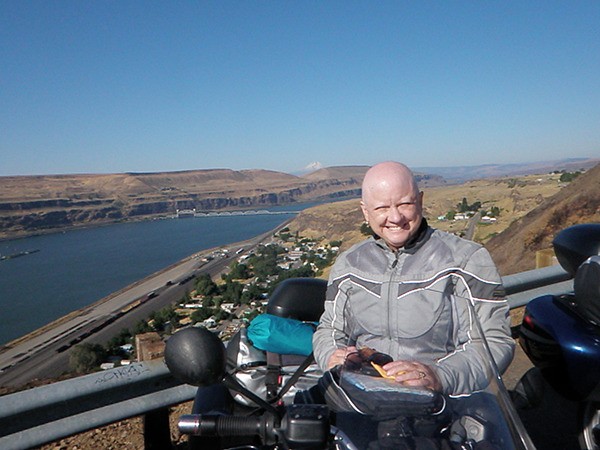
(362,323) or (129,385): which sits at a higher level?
(362,323)

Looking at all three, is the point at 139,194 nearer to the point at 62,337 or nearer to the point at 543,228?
the point at 62,337

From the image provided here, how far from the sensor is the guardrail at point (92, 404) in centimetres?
226

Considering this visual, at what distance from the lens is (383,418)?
1259 mm

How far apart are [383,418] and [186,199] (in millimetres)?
92473

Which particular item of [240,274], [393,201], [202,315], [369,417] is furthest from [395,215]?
[240,274]

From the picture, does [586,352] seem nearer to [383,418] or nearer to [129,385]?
[383,418]

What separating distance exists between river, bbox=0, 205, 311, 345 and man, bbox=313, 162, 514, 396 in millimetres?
16706

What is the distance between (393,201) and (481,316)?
59 centimetres

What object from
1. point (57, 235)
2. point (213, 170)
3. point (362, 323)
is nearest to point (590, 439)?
point (362, 323)

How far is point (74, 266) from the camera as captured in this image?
115 feet

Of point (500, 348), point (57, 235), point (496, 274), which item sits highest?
point (496, 274)

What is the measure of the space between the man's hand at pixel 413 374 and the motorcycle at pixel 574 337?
3.88ft

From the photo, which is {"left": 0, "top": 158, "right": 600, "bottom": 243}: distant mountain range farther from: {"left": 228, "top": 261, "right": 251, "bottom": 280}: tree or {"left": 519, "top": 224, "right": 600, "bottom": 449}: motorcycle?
{"left": 519, "top": 224, "right": 600, "bottom": 449}: motorcycle

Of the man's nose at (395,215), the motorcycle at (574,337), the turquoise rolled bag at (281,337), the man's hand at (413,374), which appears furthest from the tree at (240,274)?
the man's hand at (413,374)
